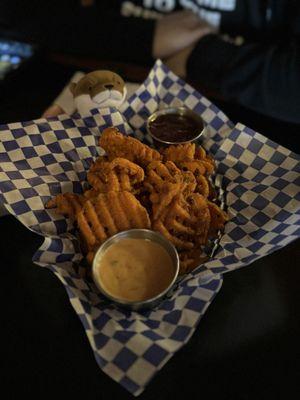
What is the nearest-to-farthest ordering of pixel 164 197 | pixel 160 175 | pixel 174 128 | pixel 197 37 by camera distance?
1. pixel 164 197
2. pixel 160 175
3. pixel 174 128
4. pixel 197 37

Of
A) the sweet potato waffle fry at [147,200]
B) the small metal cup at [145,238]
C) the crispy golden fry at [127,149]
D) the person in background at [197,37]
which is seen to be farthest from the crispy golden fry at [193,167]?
the person in background at [197,37]

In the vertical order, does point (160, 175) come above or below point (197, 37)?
below

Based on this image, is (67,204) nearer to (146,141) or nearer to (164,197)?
(164,197)

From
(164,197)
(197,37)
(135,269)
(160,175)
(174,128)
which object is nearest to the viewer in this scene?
(135,269)

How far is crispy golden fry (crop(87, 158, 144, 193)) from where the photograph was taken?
1.37m

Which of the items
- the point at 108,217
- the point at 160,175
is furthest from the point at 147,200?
the point at 108,217

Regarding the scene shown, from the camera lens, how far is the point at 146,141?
1.82 metres

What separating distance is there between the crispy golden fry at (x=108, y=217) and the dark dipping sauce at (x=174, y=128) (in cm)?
48

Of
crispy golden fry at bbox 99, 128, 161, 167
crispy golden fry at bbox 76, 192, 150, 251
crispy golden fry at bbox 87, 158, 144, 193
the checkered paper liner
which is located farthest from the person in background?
crispy golden fry at bbox 76, 192, 150, 251

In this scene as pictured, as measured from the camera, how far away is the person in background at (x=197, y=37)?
2.13 metres

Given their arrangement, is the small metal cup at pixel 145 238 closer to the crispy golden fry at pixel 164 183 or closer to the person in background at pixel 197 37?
the crispy golden fry at pixel 164 183

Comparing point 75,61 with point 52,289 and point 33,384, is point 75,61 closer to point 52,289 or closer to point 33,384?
point 52,289

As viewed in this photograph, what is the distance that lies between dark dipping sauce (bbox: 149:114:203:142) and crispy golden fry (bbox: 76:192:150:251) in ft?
1.58

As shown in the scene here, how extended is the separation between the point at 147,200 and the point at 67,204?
29 centimetres
